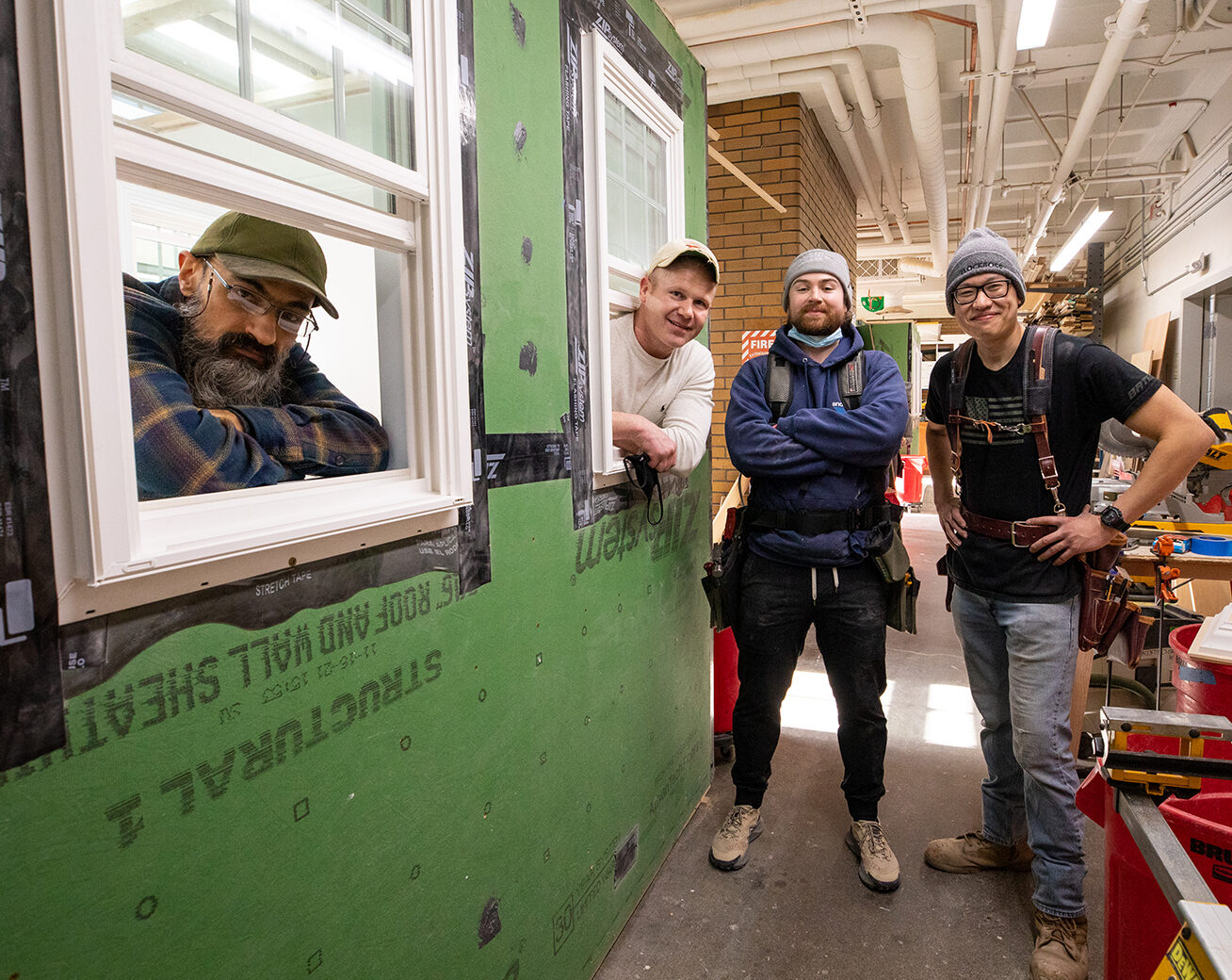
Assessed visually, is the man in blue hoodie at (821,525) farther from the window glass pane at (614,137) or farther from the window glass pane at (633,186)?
the window glass pane at (614,137)

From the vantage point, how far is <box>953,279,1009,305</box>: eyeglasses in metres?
2.08

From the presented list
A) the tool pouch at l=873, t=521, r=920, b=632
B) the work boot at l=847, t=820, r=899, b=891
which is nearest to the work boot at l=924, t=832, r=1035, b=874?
the work boot at l=847, t=820, r=899, b=891

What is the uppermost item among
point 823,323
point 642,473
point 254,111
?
point 254,111

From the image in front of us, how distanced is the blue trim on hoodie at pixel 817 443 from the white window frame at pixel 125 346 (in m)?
1.19

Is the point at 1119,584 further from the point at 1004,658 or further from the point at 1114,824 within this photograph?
the point at 1114,824

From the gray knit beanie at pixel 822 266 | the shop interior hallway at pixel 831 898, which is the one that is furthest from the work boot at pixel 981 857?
the gray knit beanie at pixel 822 266

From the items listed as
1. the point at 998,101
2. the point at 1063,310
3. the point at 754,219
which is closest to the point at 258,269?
the point at 754,219

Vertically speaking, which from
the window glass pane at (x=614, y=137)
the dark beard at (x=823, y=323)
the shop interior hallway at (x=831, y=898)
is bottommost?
the shop interior hallway at (x=831, y=898)

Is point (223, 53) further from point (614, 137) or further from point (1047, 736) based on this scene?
point (1047, 736)

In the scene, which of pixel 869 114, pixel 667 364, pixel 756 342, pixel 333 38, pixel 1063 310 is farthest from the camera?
pixel 1063 310

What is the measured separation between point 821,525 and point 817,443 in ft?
0.86

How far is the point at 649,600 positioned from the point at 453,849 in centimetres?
113

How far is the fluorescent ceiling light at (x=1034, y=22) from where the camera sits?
3.57 m

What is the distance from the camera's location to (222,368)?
1.24 metres
